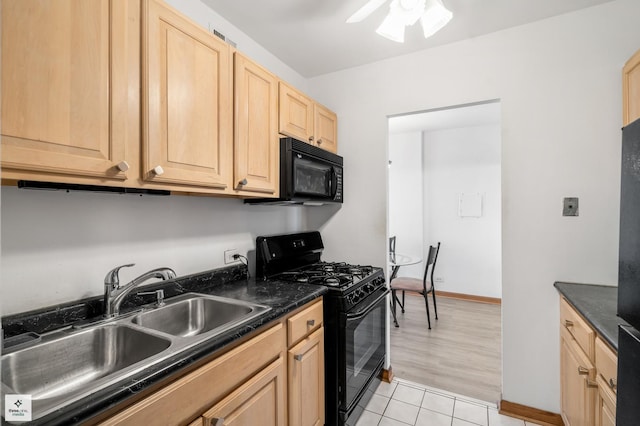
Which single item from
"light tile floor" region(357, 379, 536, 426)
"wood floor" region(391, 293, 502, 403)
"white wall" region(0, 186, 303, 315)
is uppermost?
"white wall" region(0, 186, 303, 315)

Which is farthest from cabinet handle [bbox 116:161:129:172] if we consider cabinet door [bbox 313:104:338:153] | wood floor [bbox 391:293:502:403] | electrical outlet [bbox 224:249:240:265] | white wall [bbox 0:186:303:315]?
wood floor [bbox 391:293:502:403]

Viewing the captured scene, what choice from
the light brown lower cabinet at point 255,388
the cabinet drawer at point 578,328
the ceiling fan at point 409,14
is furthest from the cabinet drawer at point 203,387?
the ceiling fan at point 409,14

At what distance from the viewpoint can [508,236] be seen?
2016mm

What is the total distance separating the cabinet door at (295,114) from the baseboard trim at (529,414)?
88.2 inches

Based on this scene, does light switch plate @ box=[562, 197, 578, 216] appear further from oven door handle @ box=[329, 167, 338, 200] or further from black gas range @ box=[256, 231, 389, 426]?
oven door handle @ box=[329, 167, 338, 200]

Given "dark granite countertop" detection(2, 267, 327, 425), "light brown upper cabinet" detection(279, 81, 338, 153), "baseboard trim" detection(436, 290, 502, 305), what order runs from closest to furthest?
"dark granite countertop" detection(2, 267, 327, 425)
"light brown upper cabinet" detection(279, 81, 338, 153)
"baseboard trim" detection(436, 290, 502, 305)

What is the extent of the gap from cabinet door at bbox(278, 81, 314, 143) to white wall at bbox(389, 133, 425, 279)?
293 cm

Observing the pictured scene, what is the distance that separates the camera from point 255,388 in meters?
1.22

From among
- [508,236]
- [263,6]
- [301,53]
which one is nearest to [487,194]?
[508,236]

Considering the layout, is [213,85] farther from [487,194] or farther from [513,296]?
[487,194]

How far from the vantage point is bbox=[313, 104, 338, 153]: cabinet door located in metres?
2.32

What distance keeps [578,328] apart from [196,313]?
190 centimetres

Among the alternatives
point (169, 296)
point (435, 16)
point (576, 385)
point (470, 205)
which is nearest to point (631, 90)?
point (435, 16)

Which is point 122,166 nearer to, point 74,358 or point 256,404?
point 74,358
